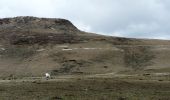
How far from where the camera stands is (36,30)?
117250mm

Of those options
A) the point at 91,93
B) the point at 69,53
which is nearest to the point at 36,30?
the point at 69,53

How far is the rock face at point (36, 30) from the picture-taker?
104 meters

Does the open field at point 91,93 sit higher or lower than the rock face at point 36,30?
lower

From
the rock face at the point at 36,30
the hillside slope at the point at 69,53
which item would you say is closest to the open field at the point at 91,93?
the hillside slope at the point at 69,53

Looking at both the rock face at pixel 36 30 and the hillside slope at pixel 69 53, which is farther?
the rock face at pixel 36 30

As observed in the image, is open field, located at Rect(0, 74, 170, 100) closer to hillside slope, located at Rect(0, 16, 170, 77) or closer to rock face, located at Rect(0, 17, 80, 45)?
hillside slope, located at Rect(0, 16, 170, 77)

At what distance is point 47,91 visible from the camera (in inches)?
1398

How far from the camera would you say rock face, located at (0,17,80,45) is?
341ft

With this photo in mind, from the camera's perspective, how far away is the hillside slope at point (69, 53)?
80.9 m

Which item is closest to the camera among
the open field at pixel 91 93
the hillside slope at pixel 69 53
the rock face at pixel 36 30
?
the open field at pixel 91 93

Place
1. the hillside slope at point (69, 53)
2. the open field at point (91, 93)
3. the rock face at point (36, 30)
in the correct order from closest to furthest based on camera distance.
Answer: the open field at point (91, 93) < the hillside slope at point (69, 53) < the rock face at point (36, 30)

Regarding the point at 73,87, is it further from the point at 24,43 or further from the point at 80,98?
the point at 24,43

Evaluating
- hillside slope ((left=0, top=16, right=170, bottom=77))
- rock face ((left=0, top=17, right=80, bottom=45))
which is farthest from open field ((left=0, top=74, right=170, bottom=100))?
rock face ((left=0, top=17, right=80, bottom=45))

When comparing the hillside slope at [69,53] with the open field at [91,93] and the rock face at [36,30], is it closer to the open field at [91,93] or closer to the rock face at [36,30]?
the rock face at [36,30]
